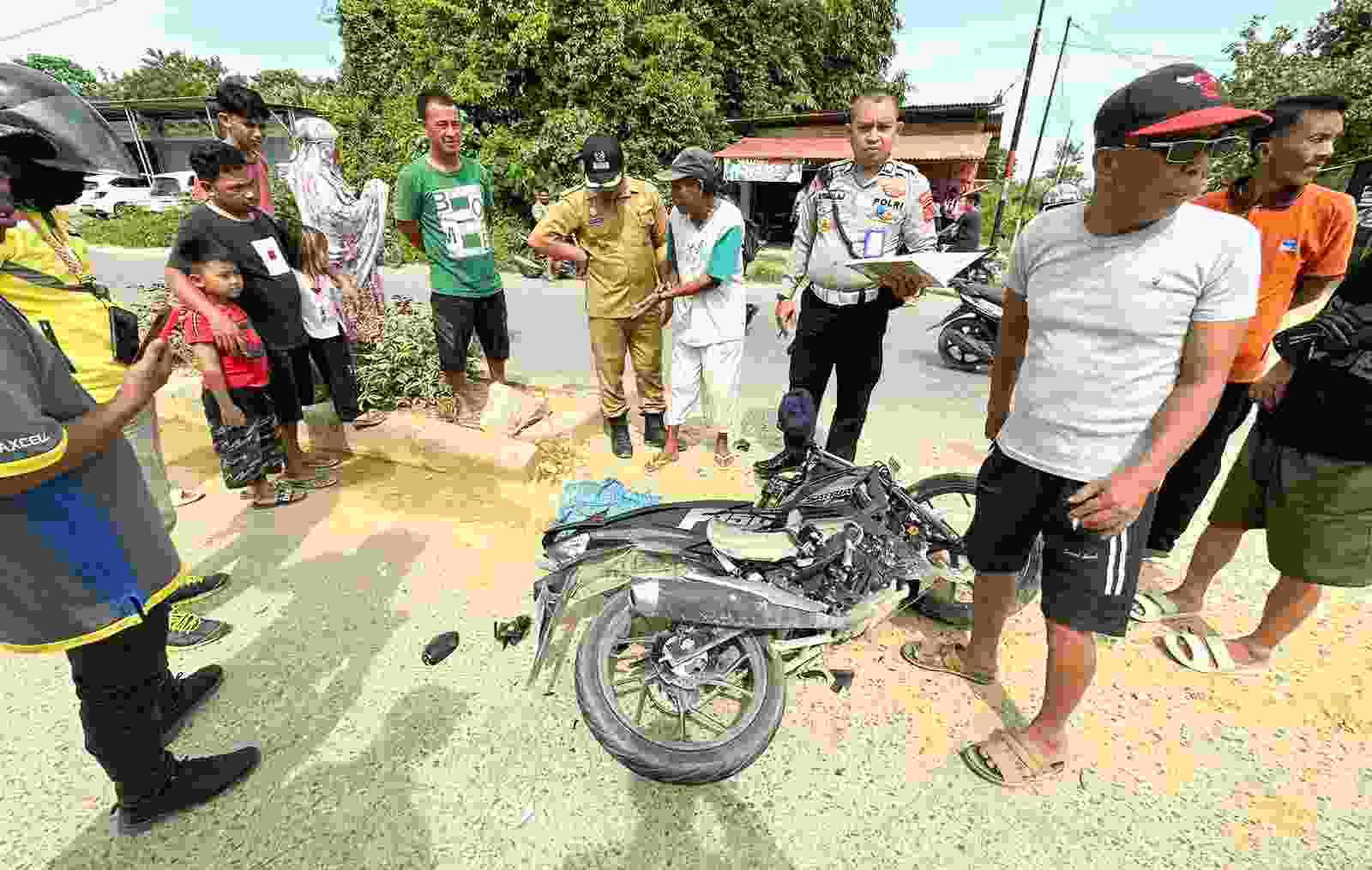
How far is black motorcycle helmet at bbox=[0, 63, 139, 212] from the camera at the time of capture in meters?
1.52

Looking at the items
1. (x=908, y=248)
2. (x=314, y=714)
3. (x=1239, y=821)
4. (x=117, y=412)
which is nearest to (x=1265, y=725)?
(x=1239, y=821)

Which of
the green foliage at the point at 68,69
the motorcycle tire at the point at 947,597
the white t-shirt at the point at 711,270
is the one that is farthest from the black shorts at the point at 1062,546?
the green foliage at the point at 68,69

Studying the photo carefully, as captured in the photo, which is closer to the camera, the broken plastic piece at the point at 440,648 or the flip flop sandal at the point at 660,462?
the broken plastic piece at the point at 440,648

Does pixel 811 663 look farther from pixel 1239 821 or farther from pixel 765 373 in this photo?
pixel 765 373

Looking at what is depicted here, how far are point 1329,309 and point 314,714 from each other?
379 centimetres

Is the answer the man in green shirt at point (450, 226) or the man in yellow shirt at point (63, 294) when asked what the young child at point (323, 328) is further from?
the man in yellow shirt at point (63, 294)

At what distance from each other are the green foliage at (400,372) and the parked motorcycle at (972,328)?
15.8 feet

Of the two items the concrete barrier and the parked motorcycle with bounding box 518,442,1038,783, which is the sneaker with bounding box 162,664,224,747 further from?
the concrete barrier

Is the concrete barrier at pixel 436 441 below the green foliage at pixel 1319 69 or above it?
below

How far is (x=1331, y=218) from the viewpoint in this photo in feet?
7.62

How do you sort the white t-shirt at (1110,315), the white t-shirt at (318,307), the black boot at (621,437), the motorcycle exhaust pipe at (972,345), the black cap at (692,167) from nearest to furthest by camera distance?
the white t-shirt at (1110,315) < the black cap at (692,167) < the white t-shirt at (318,307) < the black boot at (621,437) < the motorcycle exhaust pipe at (972,345)

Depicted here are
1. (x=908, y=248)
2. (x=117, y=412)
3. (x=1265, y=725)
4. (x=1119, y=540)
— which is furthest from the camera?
(x=908, y=248)

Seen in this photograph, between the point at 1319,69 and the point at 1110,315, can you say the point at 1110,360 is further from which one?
the point at 1319,69

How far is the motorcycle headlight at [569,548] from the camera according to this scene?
2129mm
